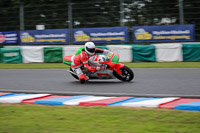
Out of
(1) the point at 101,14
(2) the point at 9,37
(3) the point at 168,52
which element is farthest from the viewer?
(2) the point at 9,37

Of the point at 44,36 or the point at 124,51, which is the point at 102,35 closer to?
the point at 124,51

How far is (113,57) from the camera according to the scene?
30.6ft

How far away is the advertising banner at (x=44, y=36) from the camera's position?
64.6ft

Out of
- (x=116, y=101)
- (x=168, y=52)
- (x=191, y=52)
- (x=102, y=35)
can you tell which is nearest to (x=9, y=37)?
(x=102, y=35)

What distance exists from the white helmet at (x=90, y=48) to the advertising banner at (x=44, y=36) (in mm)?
10605

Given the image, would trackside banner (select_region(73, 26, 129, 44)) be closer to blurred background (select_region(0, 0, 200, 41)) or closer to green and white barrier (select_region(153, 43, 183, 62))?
blurred background (select_region(0, 0, 200, 41))

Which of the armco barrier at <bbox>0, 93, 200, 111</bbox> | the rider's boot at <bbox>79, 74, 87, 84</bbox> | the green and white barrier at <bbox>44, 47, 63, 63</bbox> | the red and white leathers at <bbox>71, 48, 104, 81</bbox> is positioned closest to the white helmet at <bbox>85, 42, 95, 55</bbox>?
the red and white leathers at <bbox>71, 48, 104, 81</bbox>

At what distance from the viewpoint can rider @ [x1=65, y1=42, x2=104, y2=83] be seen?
920 centimetres

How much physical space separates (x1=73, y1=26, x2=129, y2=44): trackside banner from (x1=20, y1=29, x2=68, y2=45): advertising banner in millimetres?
924

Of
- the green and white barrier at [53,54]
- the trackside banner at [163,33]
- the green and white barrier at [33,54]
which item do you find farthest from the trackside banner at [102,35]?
the green and white barrier at [33,54]

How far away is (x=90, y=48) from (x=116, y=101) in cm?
291

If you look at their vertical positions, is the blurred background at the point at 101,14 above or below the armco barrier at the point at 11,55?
above

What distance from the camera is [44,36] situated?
20.1m

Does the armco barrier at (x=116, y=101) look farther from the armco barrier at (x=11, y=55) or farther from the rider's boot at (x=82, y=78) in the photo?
the armco barrier at (x=11, y=55)
